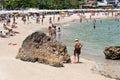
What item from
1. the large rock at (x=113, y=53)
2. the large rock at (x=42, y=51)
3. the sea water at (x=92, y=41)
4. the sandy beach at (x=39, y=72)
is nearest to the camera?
the sandy beach at (x=39, y=72)

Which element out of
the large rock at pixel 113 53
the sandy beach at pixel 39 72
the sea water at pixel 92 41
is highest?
the sandy beach at pixel 39 72

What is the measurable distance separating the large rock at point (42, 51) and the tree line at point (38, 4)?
262 feet

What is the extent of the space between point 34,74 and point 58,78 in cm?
107

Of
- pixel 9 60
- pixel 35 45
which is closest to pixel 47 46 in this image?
pixel 35 45

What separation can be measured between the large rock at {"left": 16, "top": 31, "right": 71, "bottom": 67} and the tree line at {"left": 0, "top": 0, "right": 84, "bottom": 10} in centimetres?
8000

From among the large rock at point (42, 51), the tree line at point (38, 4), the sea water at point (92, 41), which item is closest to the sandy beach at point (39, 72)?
the large rock at point (42, 51)

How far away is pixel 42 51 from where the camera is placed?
18672 millimetres

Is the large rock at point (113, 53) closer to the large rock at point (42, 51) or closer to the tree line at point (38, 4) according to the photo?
the large rock at point (42, 51)

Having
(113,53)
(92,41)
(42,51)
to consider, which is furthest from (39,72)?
(92,41)

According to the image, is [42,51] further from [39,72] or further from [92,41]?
[92,41]

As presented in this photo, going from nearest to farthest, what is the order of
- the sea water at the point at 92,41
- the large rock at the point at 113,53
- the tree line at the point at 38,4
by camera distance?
the large rock at the point at 113,53, the sea water at the point at 92,41, the tree line at the point at 38,4

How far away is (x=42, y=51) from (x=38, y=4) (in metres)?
93.9

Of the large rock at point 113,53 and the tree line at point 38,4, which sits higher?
the large rock at point 113,53

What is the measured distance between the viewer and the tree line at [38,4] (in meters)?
98.9
